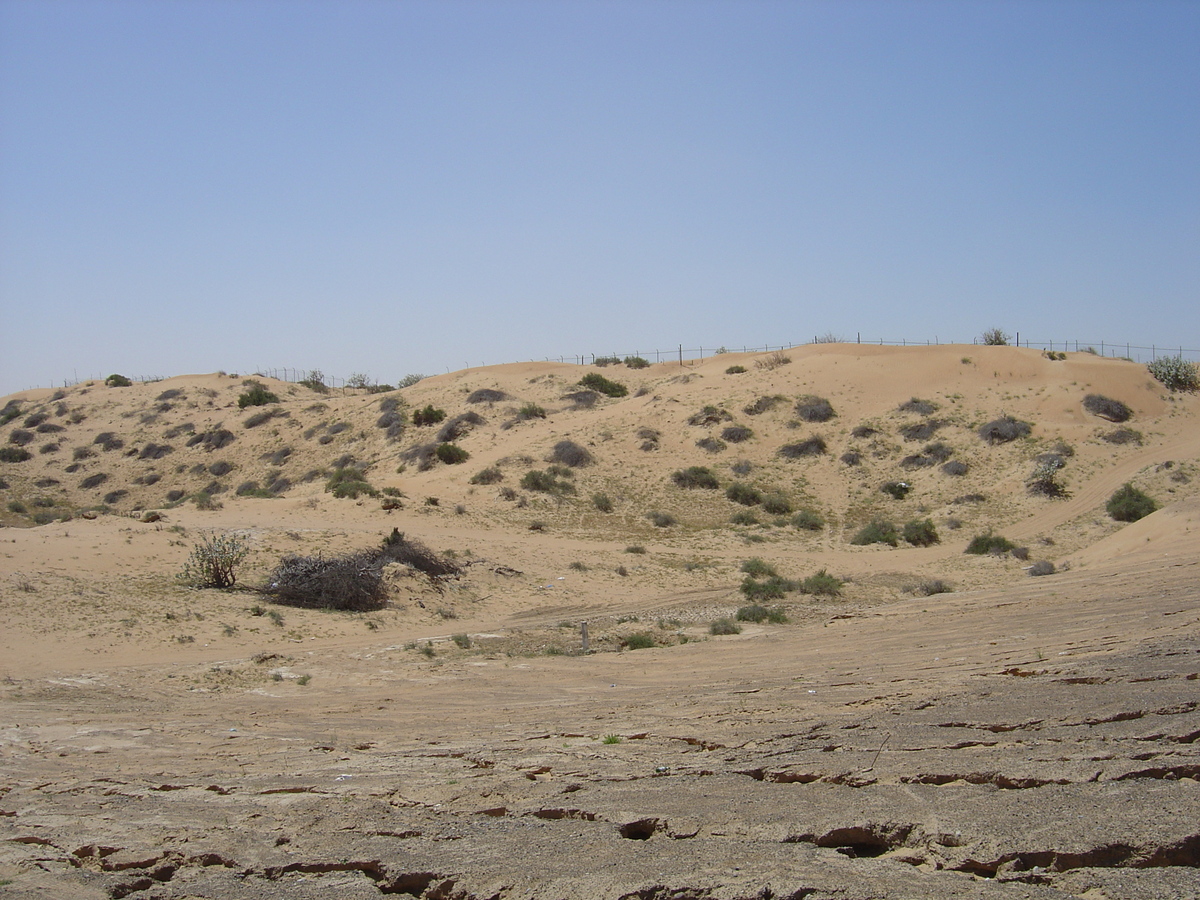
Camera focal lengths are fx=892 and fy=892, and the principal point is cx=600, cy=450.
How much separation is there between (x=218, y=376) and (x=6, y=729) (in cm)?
6370

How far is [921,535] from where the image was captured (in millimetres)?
31719

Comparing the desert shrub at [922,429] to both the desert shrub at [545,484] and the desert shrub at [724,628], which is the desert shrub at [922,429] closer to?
the desert shrub at [545,484]

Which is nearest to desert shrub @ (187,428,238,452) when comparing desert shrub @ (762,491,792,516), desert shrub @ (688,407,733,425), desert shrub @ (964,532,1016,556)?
desert shrub @ (688,407,733,425)

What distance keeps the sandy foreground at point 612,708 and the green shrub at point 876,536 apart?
2.01 feet

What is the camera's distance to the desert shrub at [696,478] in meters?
39.9

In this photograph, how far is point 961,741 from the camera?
763 centimetres

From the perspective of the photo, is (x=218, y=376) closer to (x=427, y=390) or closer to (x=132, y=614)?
(x=427, y=390)

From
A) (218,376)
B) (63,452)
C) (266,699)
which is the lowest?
(266,699)

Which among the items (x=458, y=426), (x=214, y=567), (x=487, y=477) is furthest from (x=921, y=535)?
(x=458, y=426)

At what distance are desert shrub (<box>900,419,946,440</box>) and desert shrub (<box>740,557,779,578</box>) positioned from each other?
1803 cm

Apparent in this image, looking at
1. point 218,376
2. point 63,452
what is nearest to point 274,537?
point 63,452

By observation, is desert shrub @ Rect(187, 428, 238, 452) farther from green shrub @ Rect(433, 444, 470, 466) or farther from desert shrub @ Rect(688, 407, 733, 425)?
desert shrub @ Rect(688, 407, 733, 425)

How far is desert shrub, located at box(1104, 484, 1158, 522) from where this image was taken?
3041 cm

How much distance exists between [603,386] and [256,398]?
24.8 metres
